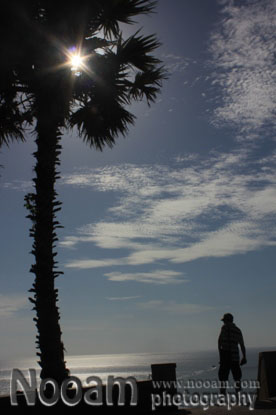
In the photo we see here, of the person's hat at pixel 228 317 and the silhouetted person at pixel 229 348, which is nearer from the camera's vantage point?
the silhouetted person at pixel 229 348

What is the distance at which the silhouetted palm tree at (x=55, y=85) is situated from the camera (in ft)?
31.9

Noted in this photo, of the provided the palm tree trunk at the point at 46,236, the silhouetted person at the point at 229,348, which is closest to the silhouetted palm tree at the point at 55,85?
the palm tree trunk at the point at 46,236

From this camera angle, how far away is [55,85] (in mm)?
10812

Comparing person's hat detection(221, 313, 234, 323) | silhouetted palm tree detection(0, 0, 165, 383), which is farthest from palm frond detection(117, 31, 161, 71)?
person's hat detection(221, 313, 234, 323)

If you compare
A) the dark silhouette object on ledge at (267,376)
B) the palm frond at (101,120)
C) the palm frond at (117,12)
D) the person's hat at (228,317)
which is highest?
the palm frond at (117,12)

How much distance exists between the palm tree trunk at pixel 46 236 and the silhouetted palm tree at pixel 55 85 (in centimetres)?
2

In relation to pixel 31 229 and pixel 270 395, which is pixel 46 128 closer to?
pixel 31 229

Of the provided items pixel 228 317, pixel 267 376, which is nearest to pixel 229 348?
pixel 228 317

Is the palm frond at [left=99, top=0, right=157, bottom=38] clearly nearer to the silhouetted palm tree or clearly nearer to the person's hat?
the silhouetted palm tree

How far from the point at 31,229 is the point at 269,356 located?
19.8 feet

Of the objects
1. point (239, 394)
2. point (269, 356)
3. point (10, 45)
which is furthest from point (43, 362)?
point (10, 45)

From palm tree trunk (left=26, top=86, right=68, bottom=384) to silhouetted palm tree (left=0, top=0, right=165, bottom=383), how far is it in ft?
0.07

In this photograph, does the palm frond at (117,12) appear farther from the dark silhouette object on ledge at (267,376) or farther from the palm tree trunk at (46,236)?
the dark silhouette object on ledge at (267,376)

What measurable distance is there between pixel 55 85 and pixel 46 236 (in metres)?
3.64
